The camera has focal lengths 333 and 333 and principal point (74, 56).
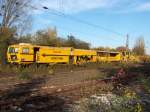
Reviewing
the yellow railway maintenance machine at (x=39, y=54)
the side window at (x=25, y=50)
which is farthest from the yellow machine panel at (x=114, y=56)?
the side window at (x=25, y=50)

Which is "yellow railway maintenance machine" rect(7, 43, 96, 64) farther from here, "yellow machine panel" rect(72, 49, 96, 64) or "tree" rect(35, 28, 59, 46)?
"tree" rect(35, 28, 59, 46)

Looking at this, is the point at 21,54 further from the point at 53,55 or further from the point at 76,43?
the point at 76,43

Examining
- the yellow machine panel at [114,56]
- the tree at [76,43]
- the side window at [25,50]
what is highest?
the tree at [76,43]

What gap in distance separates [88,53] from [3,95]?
32.9 m

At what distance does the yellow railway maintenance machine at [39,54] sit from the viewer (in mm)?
32406

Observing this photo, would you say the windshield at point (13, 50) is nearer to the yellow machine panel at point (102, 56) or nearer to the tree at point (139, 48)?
the yellow machine panel at point (102, 56)

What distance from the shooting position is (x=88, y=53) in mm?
45781

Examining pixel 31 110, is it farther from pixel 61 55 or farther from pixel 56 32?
pixel 56 32

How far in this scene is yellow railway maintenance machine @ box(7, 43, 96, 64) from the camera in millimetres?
32406

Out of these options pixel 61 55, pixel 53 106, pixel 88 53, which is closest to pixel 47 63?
pixel 61 55

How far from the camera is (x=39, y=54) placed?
34094 mm

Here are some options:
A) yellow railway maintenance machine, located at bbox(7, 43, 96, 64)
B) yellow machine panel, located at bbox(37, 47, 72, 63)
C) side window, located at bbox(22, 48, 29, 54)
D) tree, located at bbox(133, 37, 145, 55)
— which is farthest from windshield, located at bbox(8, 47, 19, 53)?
tree, located at bbox(133, 37, 145, 55)

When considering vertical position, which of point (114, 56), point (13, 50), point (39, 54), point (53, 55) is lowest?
point (114, 56)

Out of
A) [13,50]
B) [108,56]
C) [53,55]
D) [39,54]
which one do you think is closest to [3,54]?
[13,50]
